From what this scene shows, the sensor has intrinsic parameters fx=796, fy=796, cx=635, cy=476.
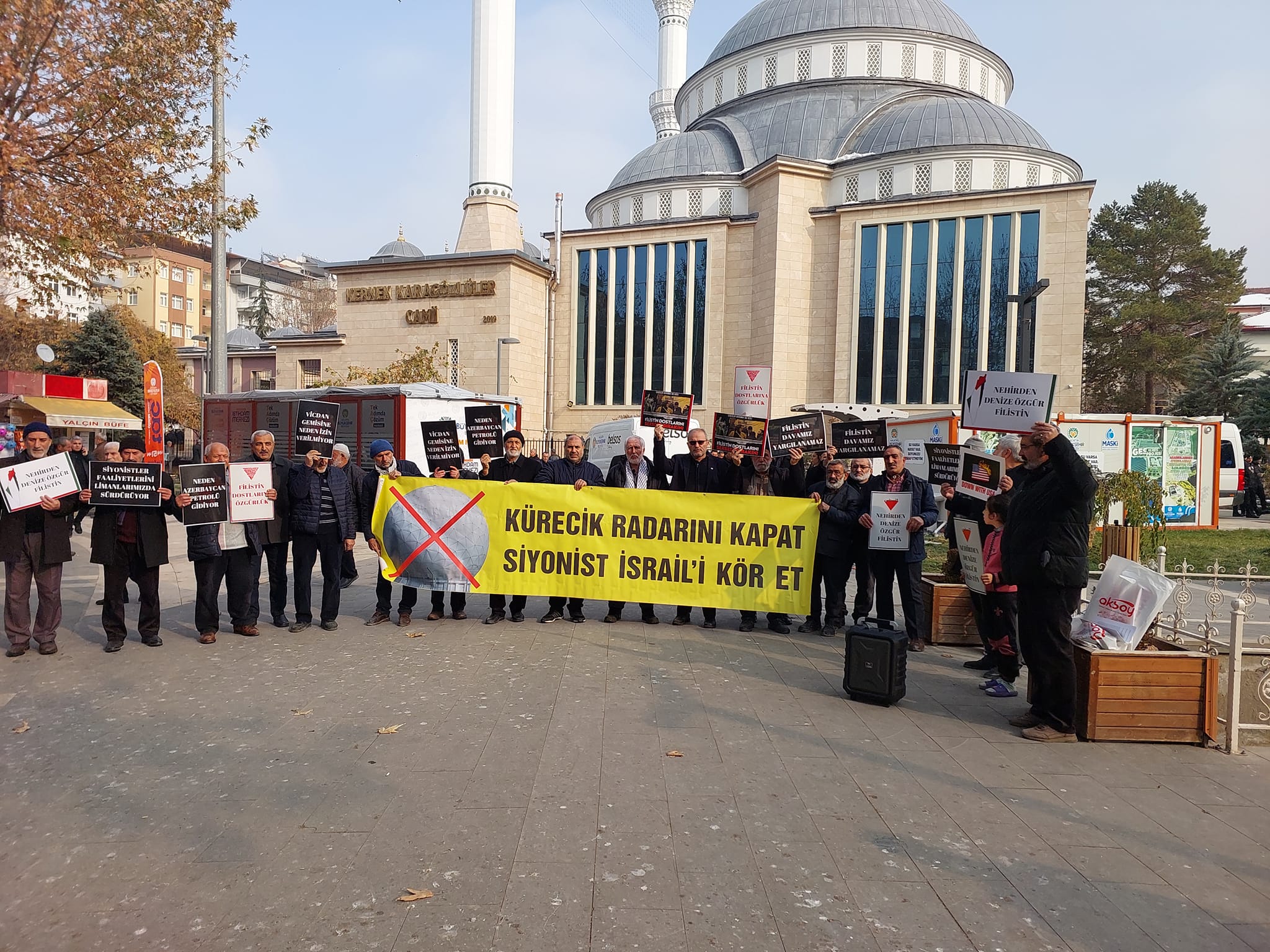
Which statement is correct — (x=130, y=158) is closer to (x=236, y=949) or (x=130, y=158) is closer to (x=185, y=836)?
(x=185, y=836)

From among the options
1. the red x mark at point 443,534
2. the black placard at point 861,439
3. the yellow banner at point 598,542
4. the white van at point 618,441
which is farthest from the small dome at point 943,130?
the red x mark at point 443,534

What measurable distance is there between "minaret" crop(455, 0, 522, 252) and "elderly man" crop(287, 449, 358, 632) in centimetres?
3340

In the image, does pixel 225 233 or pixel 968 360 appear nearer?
pixel 225 233

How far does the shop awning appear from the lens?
26.2 m

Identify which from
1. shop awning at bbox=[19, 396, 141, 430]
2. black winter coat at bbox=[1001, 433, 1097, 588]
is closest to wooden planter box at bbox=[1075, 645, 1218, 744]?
black winter coat at bbox=[1001, 433, 1097, 588]

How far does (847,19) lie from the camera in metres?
45.0

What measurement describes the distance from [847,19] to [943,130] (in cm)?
1166

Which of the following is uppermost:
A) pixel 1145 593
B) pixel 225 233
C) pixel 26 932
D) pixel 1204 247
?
pixel 1204 247

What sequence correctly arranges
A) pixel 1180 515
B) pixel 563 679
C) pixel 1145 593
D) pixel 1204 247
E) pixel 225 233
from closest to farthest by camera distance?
1. pixel 1145 593
2. pixel 563 679
3. pixel 225 233
4. pixel 1180 515
5. pixel 1204 247

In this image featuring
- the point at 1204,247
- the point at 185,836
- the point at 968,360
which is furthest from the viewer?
the point at 1204,247

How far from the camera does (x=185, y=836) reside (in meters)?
3.72

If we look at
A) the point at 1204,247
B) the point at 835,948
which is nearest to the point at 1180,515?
the point at 835,948

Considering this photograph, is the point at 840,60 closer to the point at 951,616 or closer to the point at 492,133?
the point at 492,133

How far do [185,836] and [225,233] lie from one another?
1251cm
